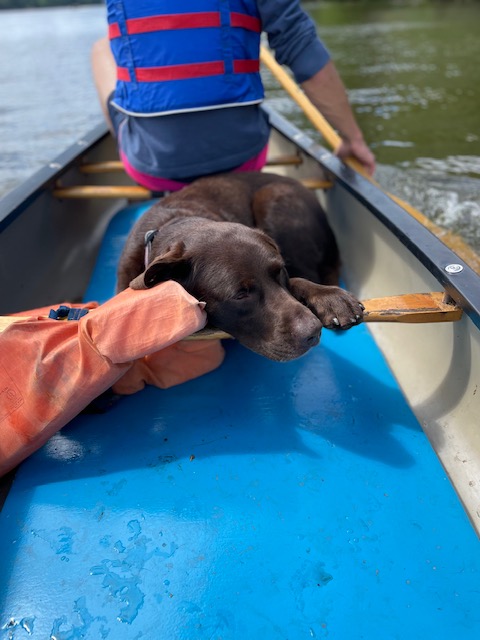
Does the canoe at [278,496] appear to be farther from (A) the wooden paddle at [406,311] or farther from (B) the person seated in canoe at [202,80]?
(B) the person seated in canoe at [202,80]

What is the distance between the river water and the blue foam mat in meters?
3.56

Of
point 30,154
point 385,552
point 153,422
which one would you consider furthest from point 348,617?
point 30,154

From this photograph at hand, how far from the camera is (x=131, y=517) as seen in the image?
207cm

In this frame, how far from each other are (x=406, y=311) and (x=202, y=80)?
197cm

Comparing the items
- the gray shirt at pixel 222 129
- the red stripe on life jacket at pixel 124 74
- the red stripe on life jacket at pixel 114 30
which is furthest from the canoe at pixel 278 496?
the red stripe on life jacket at pixel 114 30

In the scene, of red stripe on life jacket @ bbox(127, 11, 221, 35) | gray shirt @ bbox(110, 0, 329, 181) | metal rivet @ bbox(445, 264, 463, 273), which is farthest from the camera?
gray shirt @ bbox(110, 0, 329, 181)

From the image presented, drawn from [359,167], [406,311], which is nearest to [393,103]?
[359,167]

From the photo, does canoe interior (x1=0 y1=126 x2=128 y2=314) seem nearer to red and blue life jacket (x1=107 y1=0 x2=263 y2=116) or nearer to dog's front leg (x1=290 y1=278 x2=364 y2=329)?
red and blue life jacket (x1=107 y1=0 x2=263 y2=116)

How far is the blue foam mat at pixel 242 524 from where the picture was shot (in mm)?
1740

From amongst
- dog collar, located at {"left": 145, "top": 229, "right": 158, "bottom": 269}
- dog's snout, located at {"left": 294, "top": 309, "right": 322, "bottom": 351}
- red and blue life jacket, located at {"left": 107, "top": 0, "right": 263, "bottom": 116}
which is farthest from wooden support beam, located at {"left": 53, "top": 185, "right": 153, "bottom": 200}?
dog's snout, located at {"left": 294, "top": 309, "right": 322, "bottom": 351}

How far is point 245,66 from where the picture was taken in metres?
3.39

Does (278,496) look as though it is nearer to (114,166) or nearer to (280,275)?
(280,275)

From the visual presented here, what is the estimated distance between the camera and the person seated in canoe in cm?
315

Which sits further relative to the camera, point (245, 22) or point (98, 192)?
point (98, 192)
